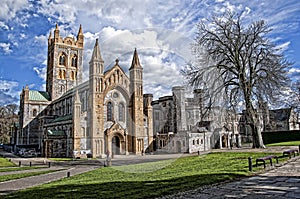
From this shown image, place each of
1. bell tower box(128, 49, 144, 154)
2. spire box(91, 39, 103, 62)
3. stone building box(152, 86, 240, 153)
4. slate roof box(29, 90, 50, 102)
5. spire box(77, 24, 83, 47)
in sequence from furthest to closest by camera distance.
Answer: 1. spire box(77, 24, 83, 47)
2. slate roof box(29, 90, 50, 102)
3. stone building box(152, 86, 240, 153)
4. bell tower box(128, 49, 144, 154)
5. spire box(91, 39, 103, 62)

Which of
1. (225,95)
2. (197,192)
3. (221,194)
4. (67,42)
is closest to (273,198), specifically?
(221,194)

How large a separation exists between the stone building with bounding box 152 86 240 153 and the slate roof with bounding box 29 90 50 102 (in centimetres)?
2867

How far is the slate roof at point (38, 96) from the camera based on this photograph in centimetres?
6538

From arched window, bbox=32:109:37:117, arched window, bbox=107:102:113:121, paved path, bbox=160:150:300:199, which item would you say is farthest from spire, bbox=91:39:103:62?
paved path, bbox=160:150:300:199

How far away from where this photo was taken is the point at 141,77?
5006cm

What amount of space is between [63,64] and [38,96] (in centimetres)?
1139

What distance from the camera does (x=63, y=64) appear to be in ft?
234

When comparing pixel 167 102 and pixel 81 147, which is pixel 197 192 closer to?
pixel 81 147

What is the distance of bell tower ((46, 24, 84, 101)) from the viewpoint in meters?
69.1

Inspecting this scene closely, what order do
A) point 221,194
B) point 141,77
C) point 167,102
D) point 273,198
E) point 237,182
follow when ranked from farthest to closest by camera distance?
1. point 167,102
2. point 141,77
3. point 237,182
4. point 221,194
5. point 273,198

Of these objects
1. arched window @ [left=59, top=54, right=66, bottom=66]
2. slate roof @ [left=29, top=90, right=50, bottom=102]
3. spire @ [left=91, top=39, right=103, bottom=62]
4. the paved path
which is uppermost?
arched window @ [left=59, top=54, right=66, bottom=66]

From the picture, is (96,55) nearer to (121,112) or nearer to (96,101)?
(96,101)

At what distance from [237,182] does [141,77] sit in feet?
132

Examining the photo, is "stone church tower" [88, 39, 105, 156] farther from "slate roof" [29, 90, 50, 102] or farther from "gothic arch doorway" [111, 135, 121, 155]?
"slate roof" [29, 90, 50, 102]
